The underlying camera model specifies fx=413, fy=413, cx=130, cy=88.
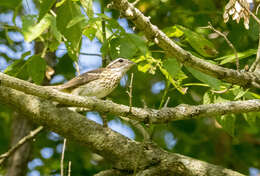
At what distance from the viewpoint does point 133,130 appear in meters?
7.04

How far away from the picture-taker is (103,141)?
496cm

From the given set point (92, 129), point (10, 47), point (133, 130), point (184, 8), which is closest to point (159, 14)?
point (184, 8)

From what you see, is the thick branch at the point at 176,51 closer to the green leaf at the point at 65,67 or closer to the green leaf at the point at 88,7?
the green leaf at the point at 88,7

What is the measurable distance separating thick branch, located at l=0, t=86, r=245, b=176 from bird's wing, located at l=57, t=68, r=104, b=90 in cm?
99

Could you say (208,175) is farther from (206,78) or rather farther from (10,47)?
(10,47)

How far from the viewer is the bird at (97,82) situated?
6.01 metres

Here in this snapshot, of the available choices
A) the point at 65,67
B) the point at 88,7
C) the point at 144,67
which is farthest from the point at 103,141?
the point at 65,67

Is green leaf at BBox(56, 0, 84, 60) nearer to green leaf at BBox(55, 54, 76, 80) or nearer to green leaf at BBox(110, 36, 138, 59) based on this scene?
green leaf at BBox(110, 36, 138, 59)

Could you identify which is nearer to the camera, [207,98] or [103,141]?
[207,98]

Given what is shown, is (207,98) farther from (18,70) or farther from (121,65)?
(18,70)

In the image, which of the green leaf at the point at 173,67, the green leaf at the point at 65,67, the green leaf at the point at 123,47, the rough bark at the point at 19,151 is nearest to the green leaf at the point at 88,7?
the green leaf at the point at 123,47

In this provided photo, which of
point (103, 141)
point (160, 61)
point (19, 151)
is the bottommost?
point (19, 151)

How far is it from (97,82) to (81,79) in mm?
260

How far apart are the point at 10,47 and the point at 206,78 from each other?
4.88 metres
